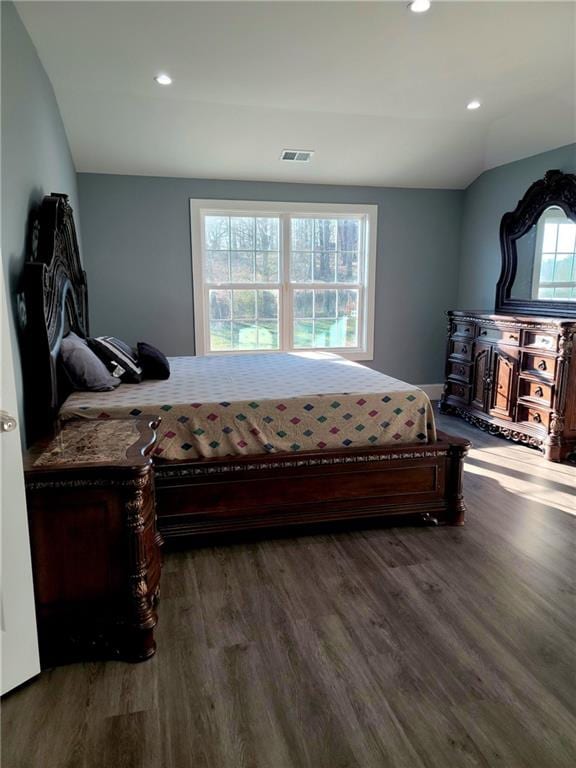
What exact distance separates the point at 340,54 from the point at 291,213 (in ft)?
6.59

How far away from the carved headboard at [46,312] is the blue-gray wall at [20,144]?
3.1 inches

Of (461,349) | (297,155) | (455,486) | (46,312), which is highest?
(297,155)

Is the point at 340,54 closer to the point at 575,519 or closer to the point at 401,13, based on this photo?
the point at 401,13

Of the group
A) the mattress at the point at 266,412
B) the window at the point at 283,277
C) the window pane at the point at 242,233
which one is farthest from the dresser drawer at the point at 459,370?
the window pane at the point at 242,233

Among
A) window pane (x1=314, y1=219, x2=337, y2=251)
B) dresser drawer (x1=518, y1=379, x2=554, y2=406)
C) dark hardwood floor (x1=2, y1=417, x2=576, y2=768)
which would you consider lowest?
dark hardwood floor (x1=2, y1=417, x2=576, y2=768)

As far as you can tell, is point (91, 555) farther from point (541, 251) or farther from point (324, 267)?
point (541, 251)

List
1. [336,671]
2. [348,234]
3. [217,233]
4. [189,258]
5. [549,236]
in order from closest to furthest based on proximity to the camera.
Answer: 1. [336,671]
2. [549,236]
3. [189,258]
4. [217,233]
5. [348,234]

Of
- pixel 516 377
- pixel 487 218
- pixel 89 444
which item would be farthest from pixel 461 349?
pixel 89 444

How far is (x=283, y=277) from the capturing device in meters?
5.25

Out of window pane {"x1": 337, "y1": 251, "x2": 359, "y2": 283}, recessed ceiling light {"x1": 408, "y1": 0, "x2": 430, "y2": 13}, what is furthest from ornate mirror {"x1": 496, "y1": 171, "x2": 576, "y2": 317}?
recessed ceiling light {"x1": 408, "y1": 0, "x2": 430, "y2": 13}

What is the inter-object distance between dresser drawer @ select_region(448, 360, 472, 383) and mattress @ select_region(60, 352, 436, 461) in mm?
2092

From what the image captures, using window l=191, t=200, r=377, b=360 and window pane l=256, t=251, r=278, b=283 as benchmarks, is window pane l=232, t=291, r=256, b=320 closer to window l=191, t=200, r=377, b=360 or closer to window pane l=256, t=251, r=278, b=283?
window l=191, t=200, r=377, b=360

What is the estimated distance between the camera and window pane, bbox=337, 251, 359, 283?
17.7 feet

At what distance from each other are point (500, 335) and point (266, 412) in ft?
8.80
